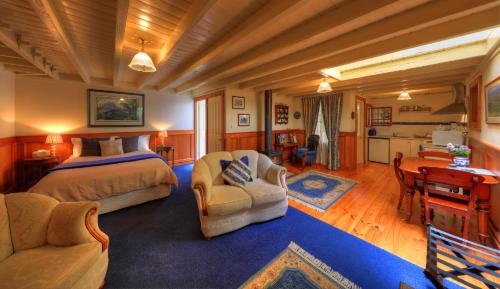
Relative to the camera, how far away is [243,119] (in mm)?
5098

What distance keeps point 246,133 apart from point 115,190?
10.9 ft

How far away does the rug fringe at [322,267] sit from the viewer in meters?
1.52

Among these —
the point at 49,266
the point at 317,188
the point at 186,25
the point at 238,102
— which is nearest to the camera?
the point at 49,266

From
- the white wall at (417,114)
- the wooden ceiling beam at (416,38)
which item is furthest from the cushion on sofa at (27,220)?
the white wall at (417,114)

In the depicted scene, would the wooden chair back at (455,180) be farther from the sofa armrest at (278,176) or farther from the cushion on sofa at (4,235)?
the cushion on sofa at (4,235)

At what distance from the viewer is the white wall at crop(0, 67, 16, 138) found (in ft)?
10.1

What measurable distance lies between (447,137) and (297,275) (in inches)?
177

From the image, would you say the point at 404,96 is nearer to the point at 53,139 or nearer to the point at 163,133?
the point at 163,133

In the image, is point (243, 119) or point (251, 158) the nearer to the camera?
point (251, 158)

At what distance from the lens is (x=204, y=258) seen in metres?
1.81

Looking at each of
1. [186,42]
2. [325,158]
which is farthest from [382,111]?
[186,42]

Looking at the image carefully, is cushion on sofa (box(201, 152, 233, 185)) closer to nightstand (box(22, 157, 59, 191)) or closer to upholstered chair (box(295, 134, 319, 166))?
upholstered chair (box(295, 134, 319, 166))

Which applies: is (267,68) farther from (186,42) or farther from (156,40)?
(156,40)

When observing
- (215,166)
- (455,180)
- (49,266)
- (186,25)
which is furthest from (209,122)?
(455,180)
